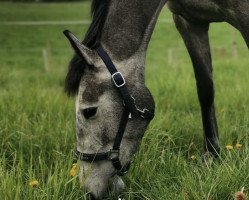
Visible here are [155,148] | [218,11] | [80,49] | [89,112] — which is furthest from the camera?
[155,148]

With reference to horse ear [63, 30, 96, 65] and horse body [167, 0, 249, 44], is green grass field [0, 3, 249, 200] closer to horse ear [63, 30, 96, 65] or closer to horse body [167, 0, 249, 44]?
horse ear [63, 30, 96, 65]

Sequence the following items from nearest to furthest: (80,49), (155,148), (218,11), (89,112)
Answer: (80,49) < (89,112) < (218,11) < (155,148)

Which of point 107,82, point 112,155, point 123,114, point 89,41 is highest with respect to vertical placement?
point 89,41

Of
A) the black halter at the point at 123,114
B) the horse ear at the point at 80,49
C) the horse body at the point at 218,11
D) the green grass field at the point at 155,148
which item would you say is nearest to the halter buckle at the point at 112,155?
the black halter at the point at 123,114

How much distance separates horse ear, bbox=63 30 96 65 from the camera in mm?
2314

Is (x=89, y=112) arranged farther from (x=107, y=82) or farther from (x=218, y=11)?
(x=218, y=11)

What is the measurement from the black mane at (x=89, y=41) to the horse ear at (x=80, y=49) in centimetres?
5

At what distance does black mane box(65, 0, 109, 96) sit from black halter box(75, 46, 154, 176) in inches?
3.4

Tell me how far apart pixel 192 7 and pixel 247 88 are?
2.61 m

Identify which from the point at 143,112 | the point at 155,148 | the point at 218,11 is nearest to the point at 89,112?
the point at 143,112

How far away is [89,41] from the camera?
2.54 meters

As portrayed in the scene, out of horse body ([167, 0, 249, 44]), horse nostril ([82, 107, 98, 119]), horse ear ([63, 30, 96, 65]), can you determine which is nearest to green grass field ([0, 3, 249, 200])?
horse nostril ([82, 107, 98, 119])

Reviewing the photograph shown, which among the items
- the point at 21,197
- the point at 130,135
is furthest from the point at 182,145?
the point at 21,197

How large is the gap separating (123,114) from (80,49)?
42 cm
